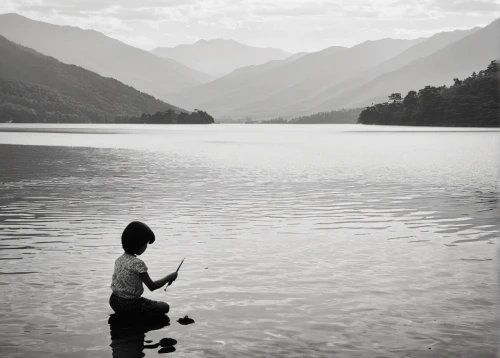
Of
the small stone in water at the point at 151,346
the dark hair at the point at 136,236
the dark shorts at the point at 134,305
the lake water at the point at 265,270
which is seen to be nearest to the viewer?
the small stone in water at the point at 151,346

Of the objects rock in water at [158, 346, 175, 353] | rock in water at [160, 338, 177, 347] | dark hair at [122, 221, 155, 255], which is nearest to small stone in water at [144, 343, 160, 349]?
rock in water at [160, 338, 177, 347]

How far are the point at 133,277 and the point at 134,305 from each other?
23.0 inches

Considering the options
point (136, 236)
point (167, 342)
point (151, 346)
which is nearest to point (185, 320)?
point (167, 342)

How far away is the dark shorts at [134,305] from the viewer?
14.4 metres

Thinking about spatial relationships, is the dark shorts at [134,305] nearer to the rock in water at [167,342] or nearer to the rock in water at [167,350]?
the rock in water at [167,342]

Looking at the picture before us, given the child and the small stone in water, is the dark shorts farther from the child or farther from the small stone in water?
the small stone in water

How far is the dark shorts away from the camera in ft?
47.2

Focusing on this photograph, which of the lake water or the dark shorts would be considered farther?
the dark shorts

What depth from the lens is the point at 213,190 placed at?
4456 cm

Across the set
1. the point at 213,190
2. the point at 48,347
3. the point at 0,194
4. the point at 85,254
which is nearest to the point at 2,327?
the point at 48,347

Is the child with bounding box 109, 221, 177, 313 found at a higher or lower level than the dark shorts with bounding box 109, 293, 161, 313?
higher

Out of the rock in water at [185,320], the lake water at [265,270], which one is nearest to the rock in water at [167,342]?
the lake water at [265,270]

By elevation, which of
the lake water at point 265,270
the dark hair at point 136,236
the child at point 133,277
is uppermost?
the dark hair at point 136,236

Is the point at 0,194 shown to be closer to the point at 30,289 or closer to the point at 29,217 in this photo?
the point at 29,217
